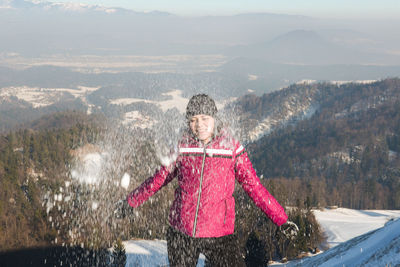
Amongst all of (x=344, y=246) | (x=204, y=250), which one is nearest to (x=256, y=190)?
(x=204, y=250)

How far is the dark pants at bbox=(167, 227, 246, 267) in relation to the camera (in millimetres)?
4562

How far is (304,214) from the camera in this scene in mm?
57156

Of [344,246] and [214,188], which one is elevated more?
[214,188]

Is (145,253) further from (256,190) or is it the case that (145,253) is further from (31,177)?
(31,177)

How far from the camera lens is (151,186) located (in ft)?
15.5

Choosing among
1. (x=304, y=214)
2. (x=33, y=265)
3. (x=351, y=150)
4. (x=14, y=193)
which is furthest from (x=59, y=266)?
(x=351, y=150)

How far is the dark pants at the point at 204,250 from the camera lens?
4562 millimetres

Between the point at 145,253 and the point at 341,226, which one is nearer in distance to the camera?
the point at 145,253

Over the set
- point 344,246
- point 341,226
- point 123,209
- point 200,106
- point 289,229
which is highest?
point 200,106

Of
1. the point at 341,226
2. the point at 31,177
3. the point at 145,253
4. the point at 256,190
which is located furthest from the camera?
the point at 31,177

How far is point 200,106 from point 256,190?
54.1 inches

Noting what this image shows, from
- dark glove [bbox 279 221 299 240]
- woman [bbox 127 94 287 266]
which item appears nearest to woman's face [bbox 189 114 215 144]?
woman [bbox 127 94 287 266]

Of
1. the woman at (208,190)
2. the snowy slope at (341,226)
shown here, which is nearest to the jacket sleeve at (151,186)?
the woman at (208,190)

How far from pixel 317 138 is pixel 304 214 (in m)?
150
